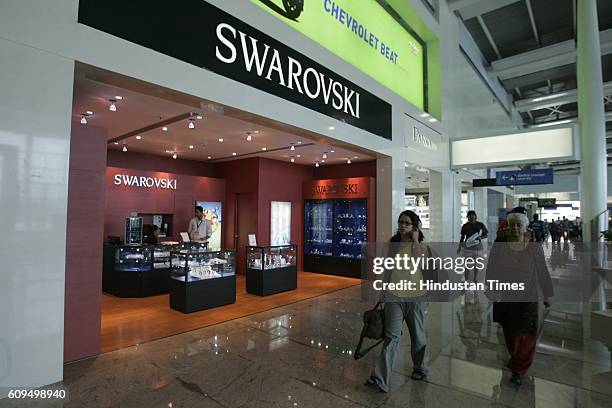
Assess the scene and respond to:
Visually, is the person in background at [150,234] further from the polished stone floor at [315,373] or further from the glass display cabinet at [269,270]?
the polished stone floor at [315,373]

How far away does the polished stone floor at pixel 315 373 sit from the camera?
8.48 feet

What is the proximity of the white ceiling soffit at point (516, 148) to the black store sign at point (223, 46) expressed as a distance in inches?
155

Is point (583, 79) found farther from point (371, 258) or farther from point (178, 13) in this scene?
point (178, 13)

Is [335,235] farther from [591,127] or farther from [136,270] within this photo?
[591,127]

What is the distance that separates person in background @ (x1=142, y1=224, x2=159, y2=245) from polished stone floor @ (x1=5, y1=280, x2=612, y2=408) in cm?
377

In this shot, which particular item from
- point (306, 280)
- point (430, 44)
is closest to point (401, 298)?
point (306, 280)

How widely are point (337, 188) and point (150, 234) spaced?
15.1 feet

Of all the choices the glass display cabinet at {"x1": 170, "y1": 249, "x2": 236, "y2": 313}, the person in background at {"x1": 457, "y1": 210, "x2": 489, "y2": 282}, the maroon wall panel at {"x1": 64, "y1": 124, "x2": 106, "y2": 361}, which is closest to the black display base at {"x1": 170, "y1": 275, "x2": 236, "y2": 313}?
the glass display cabinet at {"x1": 170, "y1": 249, "x2": 236, "y2": 313}

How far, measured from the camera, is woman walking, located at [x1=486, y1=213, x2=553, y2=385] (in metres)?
2.90

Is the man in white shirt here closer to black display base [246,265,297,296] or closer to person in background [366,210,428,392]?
black display base [246,265,297,296]

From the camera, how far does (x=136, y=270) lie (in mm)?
6246

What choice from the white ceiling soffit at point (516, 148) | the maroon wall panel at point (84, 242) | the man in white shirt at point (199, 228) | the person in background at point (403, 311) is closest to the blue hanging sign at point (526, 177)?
the white ceiling soffit at point (516, 148)

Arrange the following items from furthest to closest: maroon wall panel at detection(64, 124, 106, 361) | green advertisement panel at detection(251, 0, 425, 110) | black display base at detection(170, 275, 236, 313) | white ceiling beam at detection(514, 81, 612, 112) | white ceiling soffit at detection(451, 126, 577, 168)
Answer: white ceiling beam at detection(514, 81, 612, 112) → white ceiling soffit at detection(451, 126, 577, 168) → black display base at detection(170, 275, 236, 313) → green advertisement panel at detection(251, 0, 425, 110) → maroon wall panel at detection(64, 124, 106, 361)

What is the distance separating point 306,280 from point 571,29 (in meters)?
10.3
